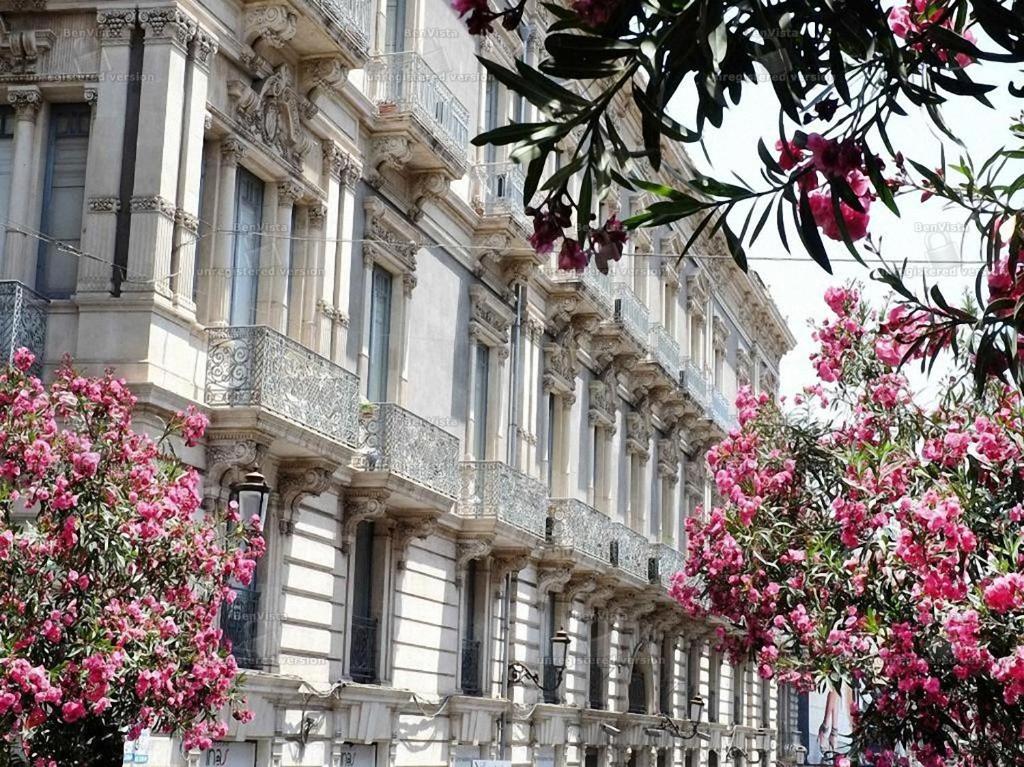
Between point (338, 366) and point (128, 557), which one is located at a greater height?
point (338, 366)

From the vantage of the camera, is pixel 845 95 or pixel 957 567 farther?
pixel 957 567

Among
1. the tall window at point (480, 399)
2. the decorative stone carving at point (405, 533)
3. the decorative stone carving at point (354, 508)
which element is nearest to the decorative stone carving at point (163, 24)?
the decorative stone carving at point (354, 508)

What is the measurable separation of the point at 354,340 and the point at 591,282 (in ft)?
28.4

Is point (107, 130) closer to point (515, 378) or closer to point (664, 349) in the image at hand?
point (515, 378)

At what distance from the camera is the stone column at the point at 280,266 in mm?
17234

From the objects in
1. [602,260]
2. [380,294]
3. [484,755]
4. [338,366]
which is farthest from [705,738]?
[602,260]

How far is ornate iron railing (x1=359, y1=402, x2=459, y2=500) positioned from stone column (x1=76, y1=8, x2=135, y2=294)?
175 inches

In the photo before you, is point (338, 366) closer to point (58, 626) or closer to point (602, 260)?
point (58, 626)

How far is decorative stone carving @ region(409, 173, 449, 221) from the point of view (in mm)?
20734

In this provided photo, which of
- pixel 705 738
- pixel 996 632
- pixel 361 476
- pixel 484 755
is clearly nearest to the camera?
pixel 996 632

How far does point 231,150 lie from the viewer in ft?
53.3

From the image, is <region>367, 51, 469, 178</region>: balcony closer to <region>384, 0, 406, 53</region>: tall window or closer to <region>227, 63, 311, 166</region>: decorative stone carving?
<region>384, 0, 406, 53</region>: tall window

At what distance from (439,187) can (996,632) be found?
12023 mm

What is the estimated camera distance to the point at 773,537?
15.5m
